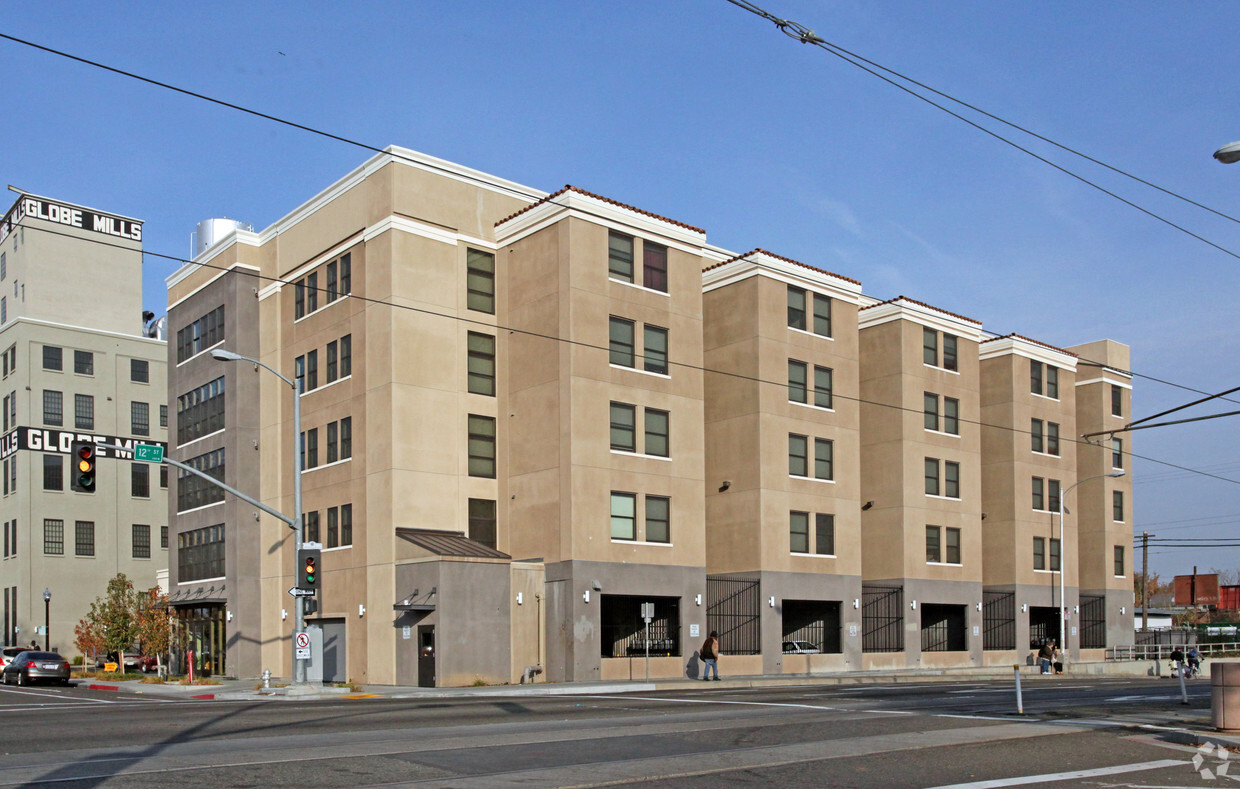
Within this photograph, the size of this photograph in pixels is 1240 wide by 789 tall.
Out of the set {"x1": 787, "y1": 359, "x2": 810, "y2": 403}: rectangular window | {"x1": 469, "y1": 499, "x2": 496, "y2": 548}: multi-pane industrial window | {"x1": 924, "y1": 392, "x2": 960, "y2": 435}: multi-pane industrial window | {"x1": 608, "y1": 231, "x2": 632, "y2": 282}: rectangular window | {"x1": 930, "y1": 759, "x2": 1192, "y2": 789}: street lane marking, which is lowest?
{"x1": 930, "y1": 759, "x2": 1192, "y2": 789}: street lane marking

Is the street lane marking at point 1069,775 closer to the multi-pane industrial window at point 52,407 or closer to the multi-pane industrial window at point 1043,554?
the multi-pane industrial window at point 1043,554

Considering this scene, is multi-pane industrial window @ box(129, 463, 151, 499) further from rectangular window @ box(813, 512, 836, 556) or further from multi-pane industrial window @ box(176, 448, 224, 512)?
rectangular window @ box(813, 512, 836, 556)

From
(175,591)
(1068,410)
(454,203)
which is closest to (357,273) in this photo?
(454,203)

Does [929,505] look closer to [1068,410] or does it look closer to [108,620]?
[1068,410]

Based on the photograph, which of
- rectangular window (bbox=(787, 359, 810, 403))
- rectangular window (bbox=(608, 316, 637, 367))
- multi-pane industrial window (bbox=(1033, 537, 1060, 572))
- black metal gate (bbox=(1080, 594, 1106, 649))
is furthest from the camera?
black metal gate (bbox=(1080, 594, 1106, 649))

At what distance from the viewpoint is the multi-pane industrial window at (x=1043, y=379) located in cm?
5991

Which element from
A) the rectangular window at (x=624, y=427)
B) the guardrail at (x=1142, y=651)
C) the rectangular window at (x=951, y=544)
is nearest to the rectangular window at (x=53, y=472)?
the rectangular window at (x=624, y=427)

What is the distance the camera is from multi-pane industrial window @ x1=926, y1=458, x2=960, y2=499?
53500mm

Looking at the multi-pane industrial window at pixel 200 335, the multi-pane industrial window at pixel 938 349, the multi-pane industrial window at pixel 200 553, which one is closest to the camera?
the multi-pane industrial window at pixel 200 553

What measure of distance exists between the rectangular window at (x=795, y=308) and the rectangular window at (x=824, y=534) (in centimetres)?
786

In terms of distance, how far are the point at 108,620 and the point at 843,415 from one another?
1394 inches

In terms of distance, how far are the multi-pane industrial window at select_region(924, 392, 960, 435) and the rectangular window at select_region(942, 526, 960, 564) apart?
4.64 m

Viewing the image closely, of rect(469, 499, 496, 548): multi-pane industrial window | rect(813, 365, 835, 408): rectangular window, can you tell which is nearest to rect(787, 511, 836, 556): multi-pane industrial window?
rect(813, 365, 835, 408): rectangular window

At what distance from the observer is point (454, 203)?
42188 millimetres
